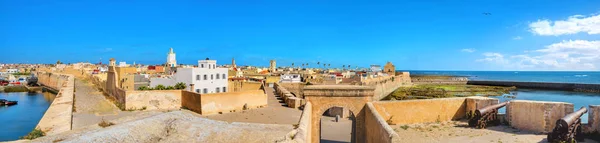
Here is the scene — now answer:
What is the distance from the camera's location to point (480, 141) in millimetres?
11203

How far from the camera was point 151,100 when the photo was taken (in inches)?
808

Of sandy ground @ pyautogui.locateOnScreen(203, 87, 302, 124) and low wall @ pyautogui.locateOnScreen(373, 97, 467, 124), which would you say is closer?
low wall @ pyautogui.locateOnScreen(373, 97, 467, 124)

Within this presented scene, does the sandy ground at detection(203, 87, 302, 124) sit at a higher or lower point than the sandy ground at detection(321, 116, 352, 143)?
higher

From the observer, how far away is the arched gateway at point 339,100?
11141 millimetres

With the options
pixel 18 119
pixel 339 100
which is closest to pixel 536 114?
pixel 339 100

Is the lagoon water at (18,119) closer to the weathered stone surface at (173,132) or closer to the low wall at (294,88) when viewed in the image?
the weathered stone surface at (173,132)

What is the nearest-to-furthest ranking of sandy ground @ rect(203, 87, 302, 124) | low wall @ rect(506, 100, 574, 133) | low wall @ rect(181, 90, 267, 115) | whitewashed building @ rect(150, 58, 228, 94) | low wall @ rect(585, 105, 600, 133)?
1. low wall @ rect(585, 105, 600, 133)
2. low wall @ rect(506, 100, 574, 133)
3. sandy ground @ rect(203, 87, 302, 124)
4. low wall @ rect(181, 90, 267, 115)
5. whitewashed building @ rect(150, 58, 228, 94)

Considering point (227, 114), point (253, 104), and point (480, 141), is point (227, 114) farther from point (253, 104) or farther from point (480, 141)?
point (480, 141)

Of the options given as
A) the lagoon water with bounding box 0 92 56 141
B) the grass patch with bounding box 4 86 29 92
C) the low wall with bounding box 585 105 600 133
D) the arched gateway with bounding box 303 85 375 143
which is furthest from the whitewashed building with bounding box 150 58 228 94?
the grass patch with bounding box 4 86 29 92

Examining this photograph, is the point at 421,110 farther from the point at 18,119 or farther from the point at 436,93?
the point at 436,93

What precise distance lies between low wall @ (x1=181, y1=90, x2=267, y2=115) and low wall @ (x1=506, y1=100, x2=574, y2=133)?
44.0 ft

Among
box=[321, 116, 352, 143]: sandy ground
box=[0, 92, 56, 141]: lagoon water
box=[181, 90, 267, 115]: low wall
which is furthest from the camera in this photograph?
box=[0, 92, 56, 141]: lagoon water

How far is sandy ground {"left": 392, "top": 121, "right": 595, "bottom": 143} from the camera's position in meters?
11.4

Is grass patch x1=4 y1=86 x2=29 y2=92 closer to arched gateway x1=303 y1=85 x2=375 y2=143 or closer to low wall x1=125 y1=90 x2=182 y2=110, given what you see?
low wall x1=125 y1=90 x2=182 y2=110
